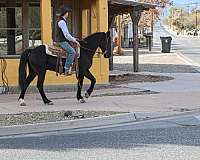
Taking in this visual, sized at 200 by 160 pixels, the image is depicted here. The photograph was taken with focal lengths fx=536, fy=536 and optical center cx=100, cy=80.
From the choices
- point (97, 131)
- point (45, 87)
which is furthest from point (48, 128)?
point (45, 87)

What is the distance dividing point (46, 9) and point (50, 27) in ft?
2.01

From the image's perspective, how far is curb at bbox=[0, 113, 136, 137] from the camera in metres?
11.1

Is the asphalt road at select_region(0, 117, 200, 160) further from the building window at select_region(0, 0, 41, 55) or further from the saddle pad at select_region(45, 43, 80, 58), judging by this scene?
the building window at select_region(0, 0, 41, 55)

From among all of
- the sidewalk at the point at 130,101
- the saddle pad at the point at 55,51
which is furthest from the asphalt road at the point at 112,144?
the saddle pad at the point at 55,51

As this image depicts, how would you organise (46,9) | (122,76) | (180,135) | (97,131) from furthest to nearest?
1. (122,76)
2. (46,9)
3. (97,131)
4. (180,135)

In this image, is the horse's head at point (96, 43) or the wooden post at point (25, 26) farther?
the wooden post at point (25, 26)

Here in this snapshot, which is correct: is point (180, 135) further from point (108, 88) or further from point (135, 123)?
point (108, 88)

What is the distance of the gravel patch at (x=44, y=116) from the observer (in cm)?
1179

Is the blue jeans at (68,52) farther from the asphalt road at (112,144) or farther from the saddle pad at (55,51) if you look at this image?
the asphalt road at (112,144)

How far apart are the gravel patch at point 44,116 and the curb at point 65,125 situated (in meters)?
0.31

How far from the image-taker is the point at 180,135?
10.4m

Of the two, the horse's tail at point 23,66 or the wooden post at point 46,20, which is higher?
the wooden post at point 46,20

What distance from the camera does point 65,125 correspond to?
38.0 feet

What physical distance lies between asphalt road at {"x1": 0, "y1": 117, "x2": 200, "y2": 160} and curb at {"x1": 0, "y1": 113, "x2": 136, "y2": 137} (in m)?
0.36
